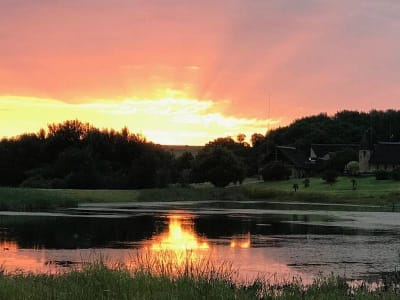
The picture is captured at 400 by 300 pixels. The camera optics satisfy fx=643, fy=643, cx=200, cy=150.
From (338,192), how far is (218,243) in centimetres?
5070

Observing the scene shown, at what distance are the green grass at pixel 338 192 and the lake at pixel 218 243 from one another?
26.1m

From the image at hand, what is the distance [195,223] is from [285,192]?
45.3 metres

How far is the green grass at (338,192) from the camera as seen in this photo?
230ft

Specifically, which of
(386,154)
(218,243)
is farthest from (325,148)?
(218,243)

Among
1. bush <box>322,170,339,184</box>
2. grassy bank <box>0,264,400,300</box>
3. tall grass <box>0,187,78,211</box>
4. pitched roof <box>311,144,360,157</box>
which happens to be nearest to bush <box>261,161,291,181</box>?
bush <box>322,170,339,184</box>

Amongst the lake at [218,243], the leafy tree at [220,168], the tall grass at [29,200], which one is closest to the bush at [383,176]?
the leafy tree at [220,168]

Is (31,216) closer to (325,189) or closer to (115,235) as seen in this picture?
(115,235)

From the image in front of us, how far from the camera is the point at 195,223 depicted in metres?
40.2

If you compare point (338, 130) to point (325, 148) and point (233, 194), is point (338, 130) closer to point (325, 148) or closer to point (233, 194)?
point (325, 148)

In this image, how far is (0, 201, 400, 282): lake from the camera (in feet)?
68.9

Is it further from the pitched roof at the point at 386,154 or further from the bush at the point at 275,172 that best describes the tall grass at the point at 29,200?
the pitched roof at the point at 386,154

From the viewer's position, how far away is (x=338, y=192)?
3019 inches

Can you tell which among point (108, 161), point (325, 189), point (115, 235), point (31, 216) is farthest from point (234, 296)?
point (108, 161)

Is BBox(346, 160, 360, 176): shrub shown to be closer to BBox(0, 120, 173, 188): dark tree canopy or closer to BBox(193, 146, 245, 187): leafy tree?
BBox(193, 146, 245, 187): leafy tree
